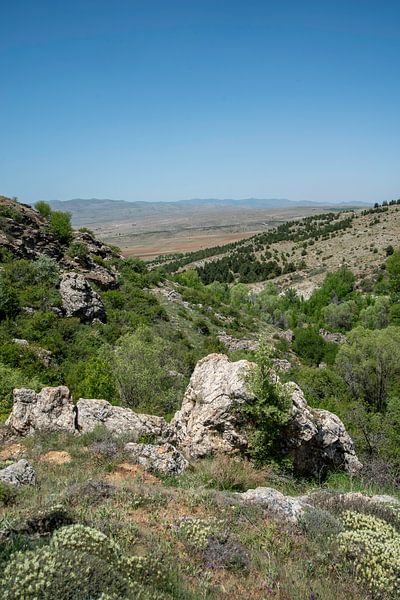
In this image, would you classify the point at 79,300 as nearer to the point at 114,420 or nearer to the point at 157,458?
the point at 114,420

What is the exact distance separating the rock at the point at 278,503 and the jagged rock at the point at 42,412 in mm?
7229

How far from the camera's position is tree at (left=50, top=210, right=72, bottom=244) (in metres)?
45.9

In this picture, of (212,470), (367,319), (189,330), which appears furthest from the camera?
(367,319)

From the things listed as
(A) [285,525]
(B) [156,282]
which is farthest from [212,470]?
(B) [156,282]

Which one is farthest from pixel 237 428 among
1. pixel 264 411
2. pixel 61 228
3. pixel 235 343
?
pixel 61 228

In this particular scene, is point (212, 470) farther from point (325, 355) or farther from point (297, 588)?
point (325, 355)

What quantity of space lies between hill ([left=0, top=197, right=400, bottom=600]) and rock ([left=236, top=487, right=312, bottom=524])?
0.17 feet

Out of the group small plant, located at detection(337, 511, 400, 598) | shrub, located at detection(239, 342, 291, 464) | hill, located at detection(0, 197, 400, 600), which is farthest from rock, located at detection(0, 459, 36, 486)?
small plant, located at detection(337, 511, 400, 598)

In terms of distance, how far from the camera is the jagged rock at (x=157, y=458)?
476 inches

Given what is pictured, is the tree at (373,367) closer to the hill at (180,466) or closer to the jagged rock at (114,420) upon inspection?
the hill at (180,466)

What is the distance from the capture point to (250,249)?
121m

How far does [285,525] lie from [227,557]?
1949mm

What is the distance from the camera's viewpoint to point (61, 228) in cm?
4600

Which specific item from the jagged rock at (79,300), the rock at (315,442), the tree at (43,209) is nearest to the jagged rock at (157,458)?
the rock at (315,442)
